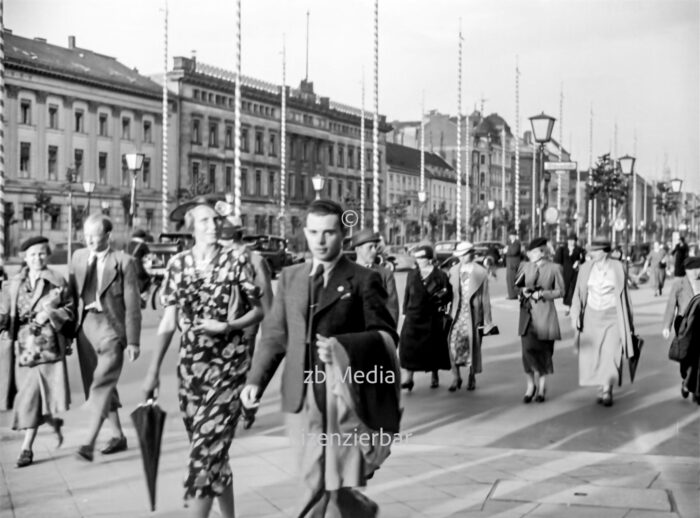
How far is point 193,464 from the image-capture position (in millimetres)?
5367

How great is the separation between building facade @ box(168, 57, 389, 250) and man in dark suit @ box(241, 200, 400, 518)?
1.71 meters

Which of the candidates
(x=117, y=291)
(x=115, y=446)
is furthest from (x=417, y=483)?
(x=117, y=291)

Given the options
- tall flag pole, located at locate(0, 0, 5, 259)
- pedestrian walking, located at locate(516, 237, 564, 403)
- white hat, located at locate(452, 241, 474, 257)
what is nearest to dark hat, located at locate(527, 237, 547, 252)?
pedestrian walking, located at locate(516, 237, 564, 403)

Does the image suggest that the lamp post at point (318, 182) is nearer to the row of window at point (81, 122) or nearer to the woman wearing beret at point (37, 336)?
the row of window at point (81, 122)

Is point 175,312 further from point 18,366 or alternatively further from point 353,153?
A: point 18,366

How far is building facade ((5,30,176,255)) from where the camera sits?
671 cm

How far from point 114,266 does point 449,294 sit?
4806mm

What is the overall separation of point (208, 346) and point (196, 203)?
758 millimetres

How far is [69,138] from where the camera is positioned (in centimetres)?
707

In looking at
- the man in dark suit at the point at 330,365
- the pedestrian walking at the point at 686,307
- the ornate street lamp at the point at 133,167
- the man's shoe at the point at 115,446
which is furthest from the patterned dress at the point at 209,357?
the pedestrian walking at the point at 686,307

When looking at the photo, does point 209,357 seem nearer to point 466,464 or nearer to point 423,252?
point 466,464

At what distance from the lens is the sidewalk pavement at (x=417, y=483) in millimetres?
5832

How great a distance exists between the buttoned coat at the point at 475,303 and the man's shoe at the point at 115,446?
15.0 feet

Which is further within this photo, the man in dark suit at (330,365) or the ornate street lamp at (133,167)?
the ornate street lamp at (133,167)
